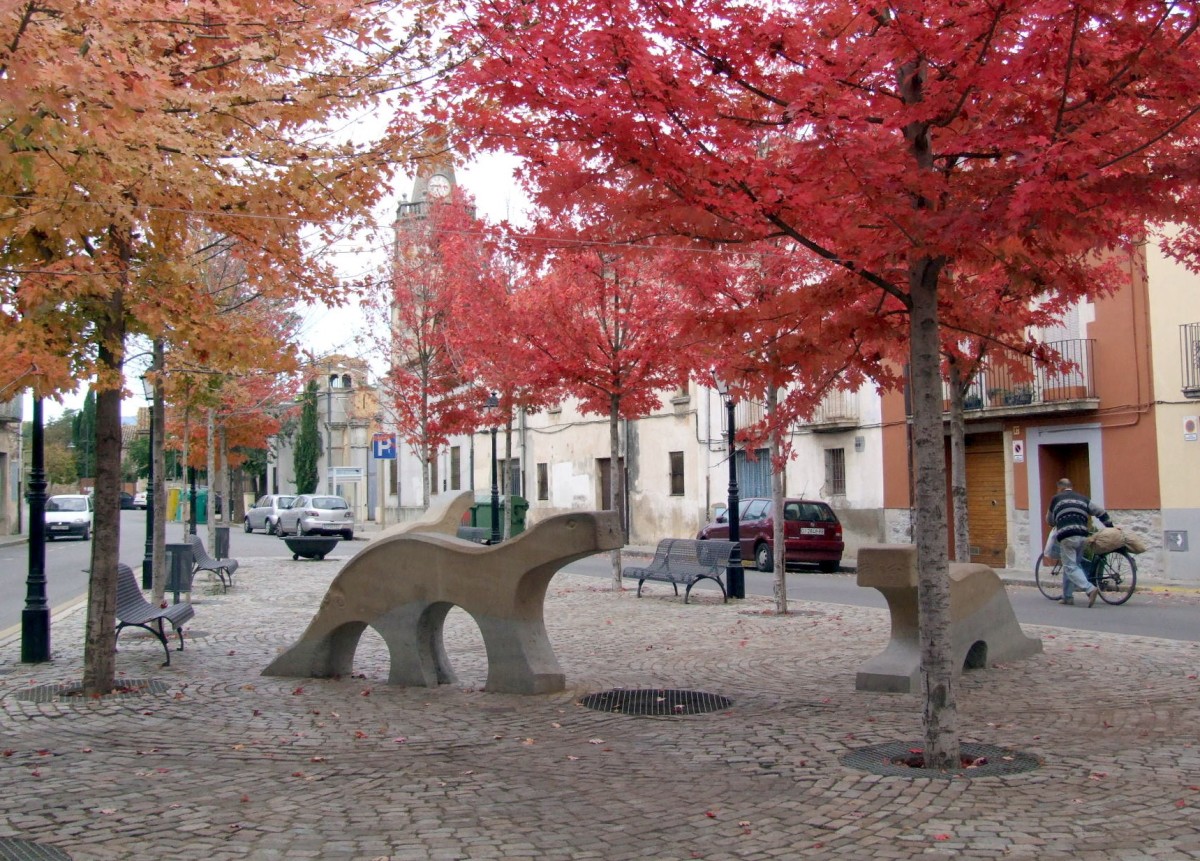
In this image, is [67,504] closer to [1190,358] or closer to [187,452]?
[187,452]

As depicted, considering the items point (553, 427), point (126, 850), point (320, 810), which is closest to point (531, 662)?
point (320, 810)

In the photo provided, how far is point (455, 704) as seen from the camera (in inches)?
330

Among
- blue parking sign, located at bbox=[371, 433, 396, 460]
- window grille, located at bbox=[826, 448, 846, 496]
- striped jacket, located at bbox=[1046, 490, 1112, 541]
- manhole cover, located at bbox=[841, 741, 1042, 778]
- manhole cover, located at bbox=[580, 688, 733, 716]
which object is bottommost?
manhole cover, located at bbox=[841, 741, 1042, 778]

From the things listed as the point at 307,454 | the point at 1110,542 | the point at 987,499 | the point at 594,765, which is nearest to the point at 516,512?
the point at 987,499

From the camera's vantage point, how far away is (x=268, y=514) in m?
47.8

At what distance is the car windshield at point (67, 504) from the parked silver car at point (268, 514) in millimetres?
6972

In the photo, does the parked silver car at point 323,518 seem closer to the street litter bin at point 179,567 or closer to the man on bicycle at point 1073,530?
the street litter bin at point 179,567

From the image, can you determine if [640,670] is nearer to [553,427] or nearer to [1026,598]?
[1026,598]

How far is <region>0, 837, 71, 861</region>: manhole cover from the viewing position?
4934 millimetres

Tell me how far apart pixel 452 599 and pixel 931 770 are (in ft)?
12.9

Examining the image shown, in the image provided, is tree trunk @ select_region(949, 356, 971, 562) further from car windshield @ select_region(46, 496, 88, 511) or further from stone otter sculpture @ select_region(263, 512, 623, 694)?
car windshield @ select_region(46, 496, 88, 511)

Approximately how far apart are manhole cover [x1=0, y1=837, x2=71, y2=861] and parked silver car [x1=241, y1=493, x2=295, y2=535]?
40.8 meters

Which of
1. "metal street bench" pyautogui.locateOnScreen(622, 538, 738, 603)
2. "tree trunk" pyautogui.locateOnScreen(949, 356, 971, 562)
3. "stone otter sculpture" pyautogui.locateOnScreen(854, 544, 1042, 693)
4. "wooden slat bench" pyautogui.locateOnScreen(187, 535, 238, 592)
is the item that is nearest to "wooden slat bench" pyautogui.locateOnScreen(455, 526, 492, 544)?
"wooden slat bench" pyautogui.locateOnScreen(187, 535, 238, 592)

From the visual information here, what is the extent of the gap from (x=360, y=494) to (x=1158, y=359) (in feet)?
139
